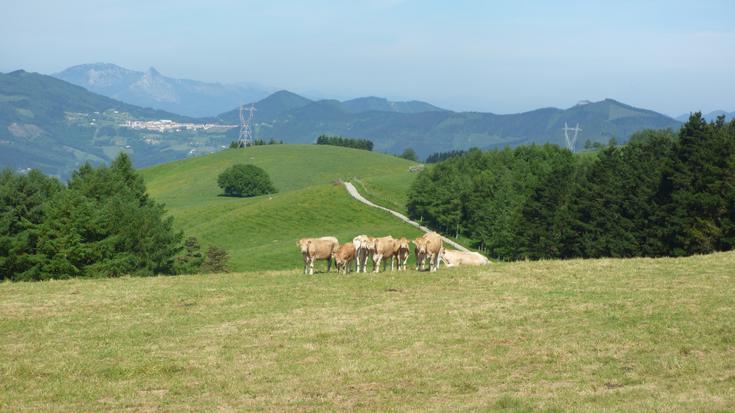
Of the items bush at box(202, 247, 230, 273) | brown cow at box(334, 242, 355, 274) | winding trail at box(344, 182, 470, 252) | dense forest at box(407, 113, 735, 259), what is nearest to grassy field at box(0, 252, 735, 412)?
brown cow at box(334, 242, 355, 274)

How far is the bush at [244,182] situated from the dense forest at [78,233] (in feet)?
349

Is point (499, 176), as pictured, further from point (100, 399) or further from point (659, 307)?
point (100, 399)

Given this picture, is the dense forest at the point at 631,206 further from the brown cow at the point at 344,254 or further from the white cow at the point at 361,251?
the brown cow at the point at 344,254

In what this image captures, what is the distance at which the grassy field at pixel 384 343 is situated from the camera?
16719 mm

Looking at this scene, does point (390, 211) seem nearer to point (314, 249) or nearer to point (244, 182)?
point (244, 182)

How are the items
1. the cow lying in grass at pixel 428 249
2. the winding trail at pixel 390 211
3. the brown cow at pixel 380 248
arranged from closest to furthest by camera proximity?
the cow lying in grass at pixel 428 249 → the brown cow at pixel 380 248 → the winding trail at pixel 390 211

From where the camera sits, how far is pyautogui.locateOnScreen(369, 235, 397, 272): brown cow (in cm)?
3422

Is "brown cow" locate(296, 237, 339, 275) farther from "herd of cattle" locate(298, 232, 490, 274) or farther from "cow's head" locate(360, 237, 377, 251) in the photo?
"cow's head" locate(360, 237, 377, 251)

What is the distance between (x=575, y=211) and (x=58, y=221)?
4798 cm

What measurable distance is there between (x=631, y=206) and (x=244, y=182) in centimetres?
12557

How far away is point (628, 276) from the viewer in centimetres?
3027

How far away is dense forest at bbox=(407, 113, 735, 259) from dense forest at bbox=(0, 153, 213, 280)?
37266 mm

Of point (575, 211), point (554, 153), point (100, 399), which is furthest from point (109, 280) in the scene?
point (554, 153)

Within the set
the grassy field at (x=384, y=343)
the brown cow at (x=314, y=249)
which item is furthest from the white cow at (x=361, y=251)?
the grassy field at (x=384, y=343)
